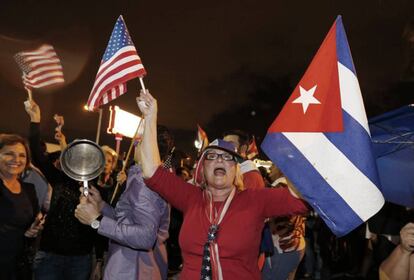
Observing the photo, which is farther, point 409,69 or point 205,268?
point 409,69

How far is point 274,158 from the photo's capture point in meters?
3.50

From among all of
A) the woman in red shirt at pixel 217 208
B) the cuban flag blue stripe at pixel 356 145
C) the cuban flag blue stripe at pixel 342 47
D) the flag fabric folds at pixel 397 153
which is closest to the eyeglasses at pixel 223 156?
the woman in red shirt at pixel 217 208

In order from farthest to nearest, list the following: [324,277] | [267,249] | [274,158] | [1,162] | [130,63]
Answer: [324,277]
[267,249]
[1,162]
[130,63]
[274,158]

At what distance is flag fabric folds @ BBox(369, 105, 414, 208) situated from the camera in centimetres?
412

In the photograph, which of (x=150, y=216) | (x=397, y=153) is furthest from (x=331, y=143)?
(x=150, y=216)

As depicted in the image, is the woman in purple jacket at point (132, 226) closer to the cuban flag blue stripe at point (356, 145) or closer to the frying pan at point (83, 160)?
the frying pan at point (83, 160)

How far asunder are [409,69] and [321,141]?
9.27ft

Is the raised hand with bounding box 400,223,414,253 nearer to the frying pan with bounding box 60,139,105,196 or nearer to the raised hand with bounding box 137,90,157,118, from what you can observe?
the raised hand with bounding box 137,90,157,118

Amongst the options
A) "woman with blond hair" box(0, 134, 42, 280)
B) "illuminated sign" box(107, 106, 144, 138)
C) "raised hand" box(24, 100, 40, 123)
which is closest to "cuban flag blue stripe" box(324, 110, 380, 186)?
"woman with blond hair" box(0, 134, 42, 280)

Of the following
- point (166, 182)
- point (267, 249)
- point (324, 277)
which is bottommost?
point (324, 277)

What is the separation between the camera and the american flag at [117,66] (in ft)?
13.4

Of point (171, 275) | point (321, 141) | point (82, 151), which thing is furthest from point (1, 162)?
point (171, 275)

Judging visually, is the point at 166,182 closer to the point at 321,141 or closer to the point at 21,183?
the point at 321,141

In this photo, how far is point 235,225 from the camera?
341cm
